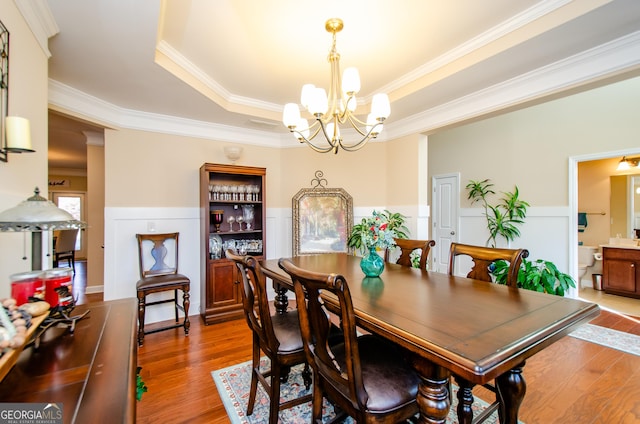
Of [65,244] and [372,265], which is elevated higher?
[372,265]

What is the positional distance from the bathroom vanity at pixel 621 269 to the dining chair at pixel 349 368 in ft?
17.1

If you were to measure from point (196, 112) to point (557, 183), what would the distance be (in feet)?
16.3

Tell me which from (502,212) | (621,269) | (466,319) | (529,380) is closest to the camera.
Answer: (466,319)

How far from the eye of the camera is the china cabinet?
3.41 m

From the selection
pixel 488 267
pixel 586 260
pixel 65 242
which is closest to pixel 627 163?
pixel 586 260

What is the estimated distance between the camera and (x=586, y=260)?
5.05 m

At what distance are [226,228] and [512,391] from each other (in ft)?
11.1

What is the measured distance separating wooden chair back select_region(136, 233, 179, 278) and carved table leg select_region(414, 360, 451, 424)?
3.14 meters

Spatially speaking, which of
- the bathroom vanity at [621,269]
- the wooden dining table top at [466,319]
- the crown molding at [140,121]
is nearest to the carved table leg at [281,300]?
the wooden dining table top at [466,319]

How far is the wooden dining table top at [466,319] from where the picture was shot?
3.02 feet

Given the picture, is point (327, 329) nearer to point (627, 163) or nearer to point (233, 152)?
point (233, 152)

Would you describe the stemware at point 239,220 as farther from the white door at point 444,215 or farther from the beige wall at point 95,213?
the white door at point 444,215

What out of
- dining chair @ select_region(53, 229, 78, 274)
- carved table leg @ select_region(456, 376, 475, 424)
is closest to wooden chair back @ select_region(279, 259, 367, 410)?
carved table leg @ select_region(456, 376, 475, 424)

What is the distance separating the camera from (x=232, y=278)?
11.6 feet
